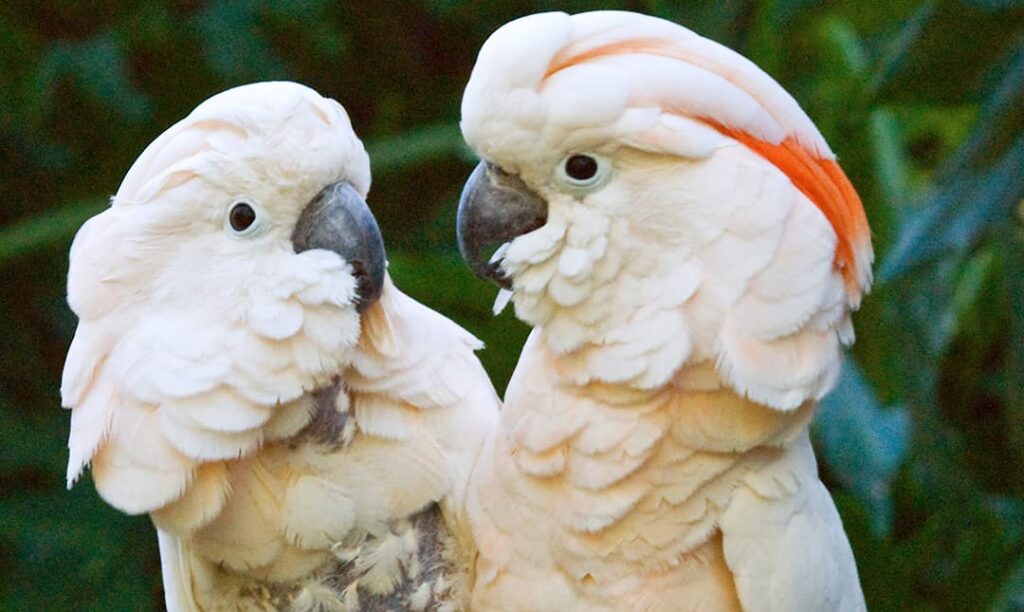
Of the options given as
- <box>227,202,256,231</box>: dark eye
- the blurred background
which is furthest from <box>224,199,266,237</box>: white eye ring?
the blurred background

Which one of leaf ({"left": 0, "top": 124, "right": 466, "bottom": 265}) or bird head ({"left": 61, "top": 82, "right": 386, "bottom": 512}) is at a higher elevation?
bird head ({"left": 61, "top": 82, "right": 386, "bottom": 512})

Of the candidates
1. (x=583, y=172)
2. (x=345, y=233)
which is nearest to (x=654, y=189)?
(x=583, y=172)

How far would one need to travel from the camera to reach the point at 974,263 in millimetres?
3371

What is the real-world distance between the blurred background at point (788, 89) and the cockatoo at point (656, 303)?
2.77 feet

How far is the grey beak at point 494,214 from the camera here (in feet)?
5.49

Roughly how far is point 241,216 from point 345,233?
0.13 m

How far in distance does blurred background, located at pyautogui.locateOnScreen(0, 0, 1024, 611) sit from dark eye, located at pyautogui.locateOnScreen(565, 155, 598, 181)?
3.16ft

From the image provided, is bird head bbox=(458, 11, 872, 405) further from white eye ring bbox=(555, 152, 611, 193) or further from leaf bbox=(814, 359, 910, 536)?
leaf bbox=(814, 359, 910, 536)

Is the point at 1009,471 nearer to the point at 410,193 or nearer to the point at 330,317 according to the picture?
the point at 410,193

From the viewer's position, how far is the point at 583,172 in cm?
163

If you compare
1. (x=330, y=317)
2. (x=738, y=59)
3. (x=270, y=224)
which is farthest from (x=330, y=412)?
(x=738, y=59)

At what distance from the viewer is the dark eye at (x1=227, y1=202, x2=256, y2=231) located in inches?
66.0

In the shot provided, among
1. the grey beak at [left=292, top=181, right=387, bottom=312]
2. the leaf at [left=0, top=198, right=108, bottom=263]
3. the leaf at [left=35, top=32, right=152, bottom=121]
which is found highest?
the grey beak at [left=292, top=181, right=387, bottom=312]

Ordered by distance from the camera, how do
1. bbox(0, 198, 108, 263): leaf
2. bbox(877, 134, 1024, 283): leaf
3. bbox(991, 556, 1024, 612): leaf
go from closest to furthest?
bbox(877, 134, 1024, 283): leaf
bbox(991, 556, 1024, 612): leaf
bbox(0, 198, 108, 263): leaf
